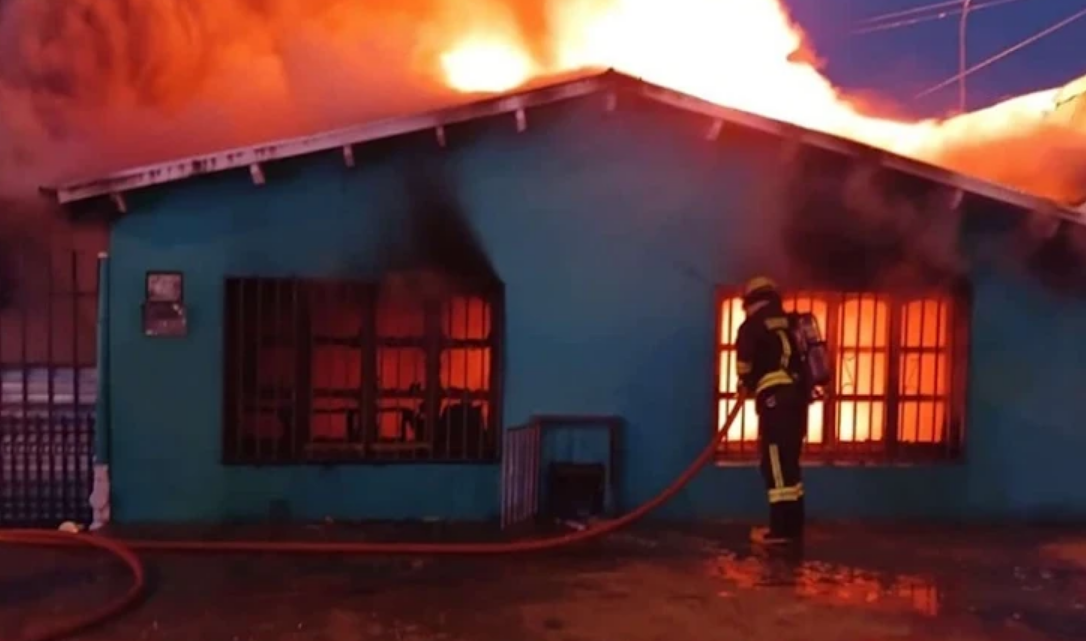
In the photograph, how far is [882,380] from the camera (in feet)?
36.7

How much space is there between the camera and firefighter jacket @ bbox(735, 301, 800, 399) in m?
9.48

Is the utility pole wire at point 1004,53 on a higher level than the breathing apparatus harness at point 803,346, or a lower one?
higher

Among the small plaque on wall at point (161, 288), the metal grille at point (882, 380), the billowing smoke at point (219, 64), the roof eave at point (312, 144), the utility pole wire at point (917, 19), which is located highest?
the utility pole wire at point (917, 19)

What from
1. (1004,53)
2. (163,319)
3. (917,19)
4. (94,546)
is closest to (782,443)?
(163,319)

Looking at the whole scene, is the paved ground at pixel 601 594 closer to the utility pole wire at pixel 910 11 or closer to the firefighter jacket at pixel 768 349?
the firefighter jacket at pixel 768 349

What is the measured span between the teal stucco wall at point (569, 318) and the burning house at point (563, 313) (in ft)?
0.07

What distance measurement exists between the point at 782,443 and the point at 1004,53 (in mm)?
7889

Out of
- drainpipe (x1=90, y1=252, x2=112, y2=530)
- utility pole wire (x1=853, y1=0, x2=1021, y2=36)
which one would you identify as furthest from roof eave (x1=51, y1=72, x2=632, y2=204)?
utility pole wire (x1=853, y1=0, x2=1021, y2=36)

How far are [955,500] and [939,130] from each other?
19.7ft

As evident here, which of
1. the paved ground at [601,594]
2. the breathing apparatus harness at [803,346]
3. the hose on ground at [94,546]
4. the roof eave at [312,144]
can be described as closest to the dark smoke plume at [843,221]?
the breathing apparatus harness at [803,346]

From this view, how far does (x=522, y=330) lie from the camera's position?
10.6m

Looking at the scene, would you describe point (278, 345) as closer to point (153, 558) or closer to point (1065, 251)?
point (153, 558)

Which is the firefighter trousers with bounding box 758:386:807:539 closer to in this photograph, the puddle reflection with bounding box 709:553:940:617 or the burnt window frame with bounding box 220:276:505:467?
the puddle reflection with bounding box 709:553:940:617

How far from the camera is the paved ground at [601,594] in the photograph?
726 cm
